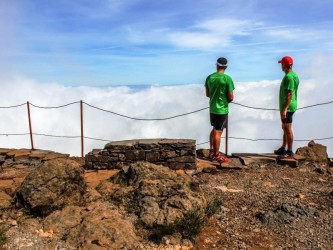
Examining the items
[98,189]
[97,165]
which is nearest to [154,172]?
[98,189]

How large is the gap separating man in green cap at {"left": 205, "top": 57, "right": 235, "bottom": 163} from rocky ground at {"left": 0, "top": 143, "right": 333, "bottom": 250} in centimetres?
150

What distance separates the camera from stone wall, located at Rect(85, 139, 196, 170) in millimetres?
7676

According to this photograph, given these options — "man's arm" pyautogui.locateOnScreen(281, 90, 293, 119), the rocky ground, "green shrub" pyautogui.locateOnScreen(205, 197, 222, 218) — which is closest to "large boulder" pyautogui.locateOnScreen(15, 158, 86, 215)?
the rocky ground

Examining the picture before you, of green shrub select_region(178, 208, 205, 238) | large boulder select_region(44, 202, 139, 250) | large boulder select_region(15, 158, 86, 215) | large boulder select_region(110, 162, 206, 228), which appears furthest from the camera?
large boulder select_region(15, 158, 86, 215)

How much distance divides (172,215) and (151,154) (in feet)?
8.88

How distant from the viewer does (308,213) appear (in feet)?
18.3

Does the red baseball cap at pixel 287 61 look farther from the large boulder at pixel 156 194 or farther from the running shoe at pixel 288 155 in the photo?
the large boulder at pixel 156 194

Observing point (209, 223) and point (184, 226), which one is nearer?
point (184, 226)

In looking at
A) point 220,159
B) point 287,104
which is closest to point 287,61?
point 287,104

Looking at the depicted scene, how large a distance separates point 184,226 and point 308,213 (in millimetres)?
2066

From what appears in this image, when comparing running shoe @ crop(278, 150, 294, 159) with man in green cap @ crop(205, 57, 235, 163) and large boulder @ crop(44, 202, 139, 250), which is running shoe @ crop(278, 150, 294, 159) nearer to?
man in green cap @ crop(205, 57, 235, 163)

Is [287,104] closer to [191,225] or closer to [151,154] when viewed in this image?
[151,154]

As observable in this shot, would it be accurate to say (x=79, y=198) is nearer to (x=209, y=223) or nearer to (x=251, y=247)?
(x=209, y=223)

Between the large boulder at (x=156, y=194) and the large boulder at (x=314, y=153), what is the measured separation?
13.7ft
